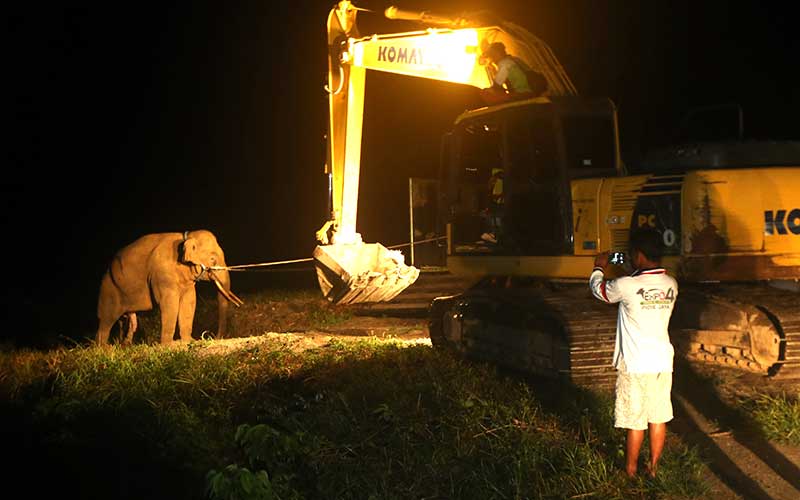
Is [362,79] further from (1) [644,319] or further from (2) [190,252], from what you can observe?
(1) [644,319]

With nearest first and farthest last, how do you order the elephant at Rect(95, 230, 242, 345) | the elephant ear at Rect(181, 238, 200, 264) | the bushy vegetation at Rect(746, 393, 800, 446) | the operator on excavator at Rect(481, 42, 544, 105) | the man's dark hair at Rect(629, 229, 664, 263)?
the man's dark hair at Rect(629, 229, 664, 263)
the bushy vegetation at Rect(746, 393, 800, 446)
the operator on excavator at Rect(481, 42, 544, 105)
the elephant ear at Rect(181, 238, 200, 264)
the elephant at Rect(95, 230, 242, 345)

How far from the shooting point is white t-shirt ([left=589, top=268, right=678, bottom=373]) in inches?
228

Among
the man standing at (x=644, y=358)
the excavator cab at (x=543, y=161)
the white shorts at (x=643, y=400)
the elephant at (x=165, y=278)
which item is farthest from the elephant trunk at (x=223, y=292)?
the white shorts at (x=643, y=400)

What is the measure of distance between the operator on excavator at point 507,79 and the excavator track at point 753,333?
9.27 feet

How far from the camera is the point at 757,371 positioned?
7879mm

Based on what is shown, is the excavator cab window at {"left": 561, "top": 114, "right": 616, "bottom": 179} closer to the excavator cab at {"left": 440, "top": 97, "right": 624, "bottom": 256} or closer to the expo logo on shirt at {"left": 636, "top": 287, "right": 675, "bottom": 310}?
the excavator cab at {"left": 440, "top": 97, "right": 624, "bottom": 256}

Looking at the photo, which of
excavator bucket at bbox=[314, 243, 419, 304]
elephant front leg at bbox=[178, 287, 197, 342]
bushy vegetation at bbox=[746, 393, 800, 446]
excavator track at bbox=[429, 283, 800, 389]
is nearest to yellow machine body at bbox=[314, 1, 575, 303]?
excavator bucket at bbox=[314, 243, 419, 304]

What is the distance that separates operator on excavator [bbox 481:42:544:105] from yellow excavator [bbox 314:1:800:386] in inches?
9.6

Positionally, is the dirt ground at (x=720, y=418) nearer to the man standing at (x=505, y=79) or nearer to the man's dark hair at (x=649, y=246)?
the man's dark hair at (x=649, y=246)

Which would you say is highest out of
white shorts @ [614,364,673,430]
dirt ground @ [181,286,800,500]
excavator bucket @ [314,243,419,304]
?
excavator bucket @ [314,243,419,304]

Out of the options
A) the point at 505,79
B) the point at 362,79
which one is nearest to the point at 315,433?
the point at 505,79

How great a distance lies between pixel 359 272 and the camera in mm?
10500

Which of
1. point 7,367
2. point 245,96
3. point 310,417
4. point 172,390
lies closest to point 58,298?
point 7,367

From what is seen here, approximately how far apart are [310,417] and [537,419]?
177 cm
